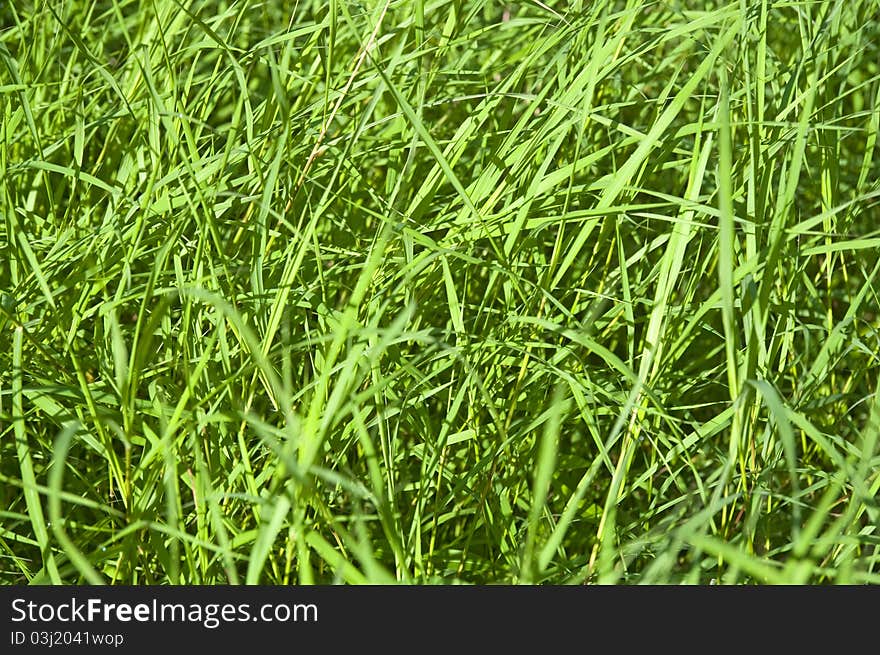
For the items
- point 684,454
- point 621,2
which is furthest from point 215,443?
point 621,2

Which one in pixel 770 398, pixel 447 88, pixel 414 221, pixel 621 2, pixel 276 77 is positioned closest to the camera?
pixel 770 398

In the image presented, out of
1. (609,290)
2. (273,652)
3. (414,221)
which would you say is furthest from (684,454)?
(273,652)

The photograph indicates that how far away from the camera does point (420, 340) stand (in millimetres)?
1010

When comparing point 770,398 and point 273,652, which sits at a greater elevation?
point 770,398

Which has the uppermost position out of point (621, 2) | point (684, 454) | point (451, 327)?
point (621, 2)

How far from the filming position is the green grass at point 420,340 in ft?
2.86

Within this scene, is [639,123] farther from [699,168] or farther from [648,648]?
[648,648]

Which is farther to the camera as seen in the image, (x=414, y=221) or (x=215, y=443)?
(x=414, y=221)

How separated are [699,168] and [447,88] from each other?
1.79ft

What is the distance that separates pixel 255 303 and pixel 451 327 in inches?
10.6

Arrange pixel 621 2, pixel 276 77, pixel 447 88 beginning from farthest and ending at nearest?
pixel 621 2, pixel 447 88, pixel 276 77

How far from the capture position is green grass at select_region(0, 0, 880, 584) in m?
0.87

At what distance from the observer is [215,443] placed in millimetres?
957

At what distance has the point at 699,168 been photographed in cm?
102
